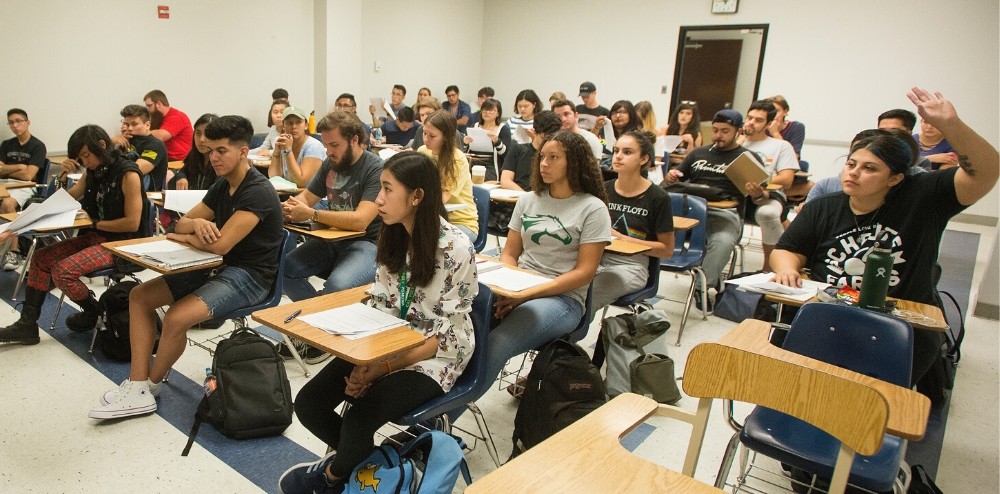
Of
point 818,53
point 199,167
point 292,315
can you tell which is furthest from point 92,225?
point 818,53

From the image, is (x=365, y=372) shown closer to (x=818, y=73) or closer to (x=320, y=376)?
(x=320, y=376)

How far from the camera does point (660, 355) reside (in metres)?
2.84

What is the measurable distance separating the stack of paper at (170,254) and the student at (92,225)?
2.33 feet

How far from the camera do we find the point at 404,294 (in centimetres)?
198

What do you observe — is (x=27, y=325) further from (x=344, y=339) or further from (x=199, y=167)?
(x=344, y=339)

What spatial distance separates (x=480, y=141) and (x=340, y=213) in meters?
3.10

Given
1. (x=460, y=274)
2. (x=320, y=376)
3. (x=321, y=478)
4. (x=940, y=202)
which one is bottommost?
(x=321, y=478)

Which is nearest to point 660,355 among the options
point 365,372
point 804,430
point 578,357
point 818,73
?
point 578,357

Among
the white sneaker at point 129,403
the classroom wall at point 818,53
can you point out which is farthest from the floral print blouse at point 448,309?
the classroom wall at point 818,53

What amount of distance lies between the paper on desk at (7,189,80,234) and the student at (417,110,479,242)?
184cm

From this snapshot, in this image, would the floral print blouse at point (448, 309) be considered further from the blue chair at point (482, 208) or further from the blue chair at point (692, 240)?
the blue chair at point (692, 240)

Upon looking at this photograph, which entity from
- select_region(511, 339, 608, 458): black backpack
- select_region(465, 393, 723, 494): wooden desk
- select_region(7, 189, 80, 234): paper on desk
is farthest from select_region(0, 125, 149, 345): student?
select_region(465, 393, 723, 494): wooden desk

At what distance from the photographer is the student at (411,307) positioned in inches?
73.6

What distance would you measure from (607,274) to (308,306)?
60.6 inches
